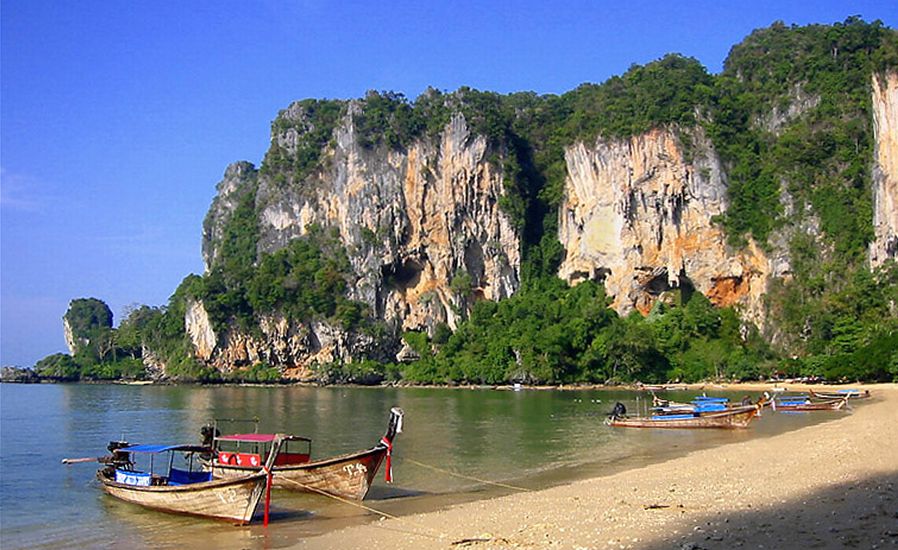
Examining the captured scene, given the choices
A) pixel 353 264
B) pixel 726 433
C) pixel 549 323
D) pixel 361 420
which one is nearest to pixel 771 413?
pixel 726 433

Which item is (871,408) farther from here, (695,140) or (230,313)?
(230,313)

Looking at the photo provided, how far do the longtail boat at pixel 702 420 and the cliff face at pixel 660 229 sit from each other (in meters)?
41.5

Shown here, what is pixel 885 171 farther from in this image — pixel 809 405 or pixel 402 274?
pixel 402 274

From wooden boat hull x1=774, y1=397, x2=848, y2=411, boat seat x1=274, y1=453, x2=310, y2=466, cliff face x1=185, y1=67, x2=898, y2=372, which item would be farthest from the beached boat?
cliff face x1=185, y1=67, x2=898, y2=372

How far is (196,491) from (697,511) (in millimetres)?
9611

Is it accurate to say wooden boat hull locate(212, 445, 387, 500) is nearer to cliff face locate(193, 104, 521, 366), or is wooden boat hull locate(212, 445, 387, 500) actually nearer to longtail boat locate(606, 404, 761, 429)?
longtail boat locate(606, 404, 761, 429)

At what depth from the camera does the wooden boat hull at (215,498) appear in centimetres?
1576

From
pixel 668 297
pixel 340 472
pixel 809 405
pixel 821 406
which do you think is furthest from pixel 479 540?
pixel 668 297

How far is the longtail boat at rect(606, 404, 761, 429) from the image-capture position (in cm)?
3209

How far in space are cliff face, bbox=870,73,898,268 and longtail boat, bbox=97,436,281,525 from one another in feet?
190

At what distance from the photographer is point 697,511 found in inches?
529

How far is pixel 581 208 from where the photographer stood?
3401 inches

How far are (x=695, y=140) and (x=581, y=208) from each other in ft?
46.0

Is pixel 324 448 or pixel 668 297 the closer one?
pixel 324 448
